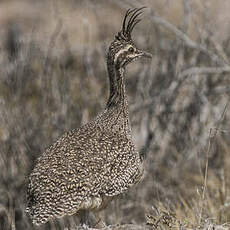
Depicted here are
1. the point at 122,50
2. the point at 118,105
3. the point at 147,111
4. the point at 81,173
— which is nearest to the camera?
the point at 81,173

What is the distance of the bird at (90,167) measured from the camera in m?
4.94

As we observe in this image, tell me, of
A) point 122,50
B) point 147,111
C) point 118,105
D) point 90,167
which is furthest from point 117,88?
point 147,111

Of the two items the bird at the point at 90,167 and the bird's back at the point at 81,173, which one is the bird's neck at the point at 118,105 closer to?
the bird at the point at 90,167

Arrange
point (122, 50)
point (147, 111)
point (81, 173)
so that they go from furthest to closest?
1. point (147, 111)
2. point (122, 50)
3. point (81, 173)

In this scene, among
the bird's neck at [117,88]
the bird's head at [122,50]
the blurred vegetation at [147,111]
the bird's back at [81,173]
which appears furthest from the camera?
the blurred vegetation at [147,111]

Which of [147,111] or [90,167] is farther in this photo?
[147,111]

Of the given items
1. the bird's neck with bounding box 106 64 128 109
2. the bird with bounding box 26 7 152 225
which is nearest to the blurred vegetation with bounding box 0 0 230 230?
the bird's neck with bounding box 106 64 128 109

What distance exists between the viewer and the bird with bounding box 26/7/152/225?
4941 millimetres

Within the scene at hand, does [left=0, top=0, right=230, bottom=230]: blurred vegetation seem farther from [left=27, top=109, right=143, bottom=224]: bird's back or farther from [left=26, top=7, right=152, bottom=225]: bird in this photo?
[left=27, top=109, right=143, bottom=224]: bird's back

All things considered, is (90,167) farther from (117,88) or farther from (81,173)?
(117,88)

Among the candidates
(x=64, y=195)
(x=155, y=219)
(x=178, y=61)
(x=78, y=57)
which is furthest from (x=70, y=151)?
(x=78, y=57)

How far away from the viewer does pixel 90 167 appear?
5.11 m

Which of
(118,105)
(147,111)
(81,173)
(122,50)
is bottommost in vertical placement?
(147,111)

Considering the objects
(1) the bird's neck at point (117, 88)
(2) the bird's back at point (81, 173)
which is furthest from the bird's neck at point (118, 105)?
(2) the bird's back at point (81, 173)
